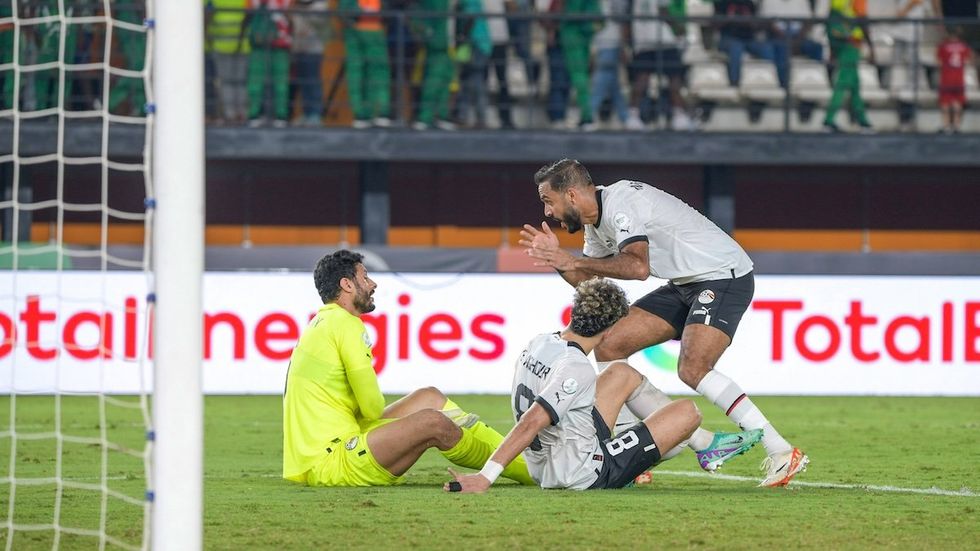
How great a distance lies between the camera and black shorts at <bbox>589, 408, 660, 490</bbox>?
23.7ft

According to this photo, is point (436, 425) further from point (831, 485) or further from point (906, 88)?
point (906, 88)

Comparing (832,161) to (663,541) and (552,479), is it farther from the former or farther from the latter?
(663,541)

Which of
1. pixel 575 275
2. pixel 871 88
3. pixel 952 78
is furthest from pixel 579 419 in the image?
pixel 871 88

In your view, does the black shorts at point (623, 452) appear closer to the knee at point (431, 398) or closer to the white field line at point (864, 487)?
the knee at point (431, 398)

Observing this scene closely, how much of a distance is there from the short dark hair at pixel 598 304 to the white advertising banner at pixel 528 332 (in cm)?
772

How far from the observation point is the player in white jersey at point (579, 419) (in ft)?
22.4

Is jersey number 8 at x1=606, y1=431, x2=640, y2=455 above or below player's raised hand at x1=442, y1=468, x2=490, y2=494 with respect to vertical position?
above

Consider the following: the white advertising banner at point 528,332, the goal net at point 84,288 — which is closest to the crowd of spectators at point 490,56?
the goal net at point 84,288

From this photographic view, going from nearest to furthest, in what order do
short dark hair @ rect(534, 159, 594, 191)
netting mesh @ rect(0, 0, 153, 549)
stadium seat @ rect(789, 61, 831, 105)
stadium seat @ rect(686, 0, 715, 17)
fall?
netting mesh @ rect(0, 0, 153, 549), short dark hair @ rect(534, 159, 594, 191), stadium seat @ rect(789, 61, 831, 105), stadium seat @ rect(686, 0, 715, 17)

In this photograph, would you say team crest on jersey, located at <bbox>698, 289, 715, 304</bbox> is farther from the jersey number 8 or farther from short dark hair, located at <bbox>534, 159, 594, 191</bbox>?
the jersey number 8

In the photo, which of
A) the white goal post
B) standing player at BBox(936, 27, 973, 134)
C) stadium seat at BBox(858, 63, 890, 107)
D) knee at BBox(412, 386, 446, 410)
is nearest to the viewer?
the white goal post

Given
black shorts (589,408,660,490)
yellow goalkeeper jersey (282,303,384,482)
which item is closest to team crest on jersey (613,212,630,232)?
black shorts (589,408,660,490)

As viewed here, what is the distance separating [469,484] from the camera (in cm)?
703

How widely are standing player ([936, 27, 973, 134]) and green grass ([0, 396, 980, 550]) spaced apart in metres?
9.06
